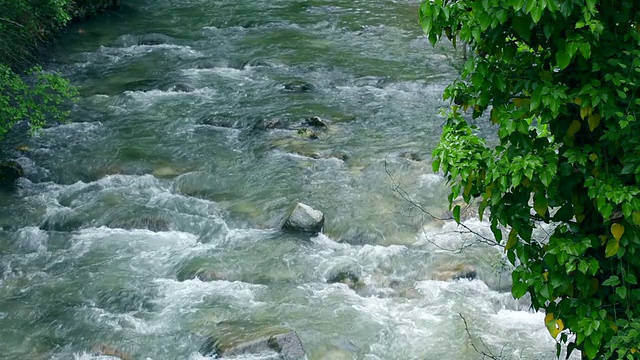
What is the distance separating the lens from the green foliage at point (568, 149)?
4.34 meters

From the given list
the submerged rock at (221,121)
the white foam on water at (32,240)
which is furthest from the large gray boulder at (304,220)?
the submerged rock at (221,121)

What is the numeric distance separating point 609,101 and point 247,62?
15.1 metres

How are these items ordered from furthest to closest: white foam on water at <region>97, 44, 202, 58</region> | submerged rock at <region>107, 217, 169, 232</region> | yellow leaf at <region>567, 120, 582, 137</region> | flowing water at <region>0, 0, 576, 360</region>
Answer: white foam on water at <region>97, 44, 202, 58</region> → submerged rock at <region>107, 217, 169, 232</region> → flowing water at <region>0, 0, 576, 360</region> → yellow leaf at <region>567, 120, 582, 137</region>

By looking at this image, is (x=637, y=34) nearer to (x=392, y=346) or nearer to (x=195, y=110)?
(x=392, y=346)

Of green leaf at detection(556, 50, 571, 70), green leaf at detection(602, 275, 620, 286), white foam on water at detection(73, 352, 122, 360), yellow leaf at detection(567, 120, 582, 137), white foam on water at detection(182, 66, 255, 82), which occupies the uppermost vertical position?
green leaf at detection(556, 50, 571, 70)

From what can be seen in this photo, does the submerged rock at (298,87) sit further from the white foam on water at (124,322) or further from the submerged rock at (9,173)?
the white foam on water at (124,322)

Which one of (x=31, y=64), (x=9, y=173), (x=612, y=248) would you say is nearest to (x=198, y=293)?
(x=9, y=173)

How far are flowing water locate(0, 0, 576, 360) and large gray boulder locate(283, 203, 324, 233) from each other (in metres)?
0.15

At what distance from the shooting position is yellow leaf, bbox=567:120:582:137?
15.1ft

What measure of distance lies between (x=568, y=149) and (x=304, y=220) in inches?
286

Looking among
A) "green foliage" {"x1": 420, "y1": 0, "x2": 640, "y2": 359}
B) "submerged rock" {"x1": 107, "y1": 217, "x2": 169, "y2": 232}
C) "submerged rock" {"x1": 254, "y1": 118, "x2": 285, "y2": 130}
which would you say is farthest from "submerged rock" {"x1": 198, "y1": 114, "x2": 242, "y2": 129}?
"green foliage" {"x1": 420, "y1": 0, "x2": 640, "y2": 359}

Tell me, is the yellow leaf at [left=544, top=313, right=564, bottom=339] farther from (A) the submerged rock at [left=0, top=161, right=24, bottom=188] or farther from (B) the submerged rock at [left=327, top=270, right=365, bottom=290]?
(A) the submerged rock at [left=0, top=161, right=24, bottom=188]

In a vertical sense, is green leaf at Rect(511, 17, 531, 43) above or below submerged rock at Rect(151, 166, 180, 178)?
above

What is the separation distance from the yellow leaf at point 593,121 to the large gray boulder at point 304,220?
7387 millimetres
